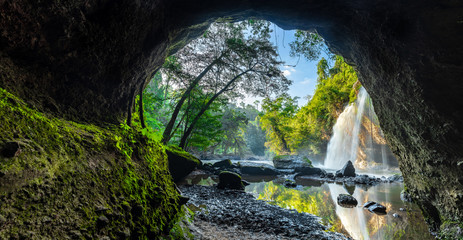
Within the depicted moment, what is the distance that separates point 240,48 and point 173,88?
5.26m

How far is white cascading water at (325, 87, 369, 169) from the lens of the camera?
20.0 metres

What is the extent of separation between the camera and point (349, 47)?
576cm

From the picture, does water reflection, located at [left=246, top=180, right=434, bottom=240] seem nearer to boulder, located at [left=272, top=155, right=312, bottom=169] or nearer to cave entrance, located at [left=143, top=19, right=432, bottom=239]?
cave entrance, located at [left=143, top=19, right=432, bottom=239]

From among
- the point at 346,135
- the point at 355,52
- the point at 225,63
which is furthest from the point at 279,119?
the point at 355,52

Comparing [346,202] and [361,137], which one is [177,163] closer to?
[346,202]

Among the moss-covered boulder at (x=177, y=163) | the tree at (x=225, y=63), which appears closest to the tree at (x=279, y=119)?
the tree at (x=225, y=63)

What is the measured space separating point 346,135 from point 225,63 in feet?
61.4

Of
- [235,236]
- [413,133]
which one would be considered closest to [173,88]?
[235,236]

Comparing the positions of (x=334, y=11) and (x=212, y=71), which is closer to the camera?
(x=334, y=11)

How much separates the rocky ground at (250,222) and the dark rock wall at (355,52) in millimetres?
2554

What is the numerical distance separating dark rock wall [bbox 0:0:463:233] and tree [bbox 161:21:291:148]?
5.78 meters

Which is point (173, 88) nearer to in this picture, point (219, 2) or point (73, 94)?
point (219, 2)

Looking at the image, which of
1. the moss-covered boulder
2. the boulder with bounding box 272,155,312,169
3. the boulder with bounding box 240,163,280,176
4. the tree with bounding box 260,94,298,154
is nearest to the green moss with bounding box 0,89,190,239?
the moss-covered boulder

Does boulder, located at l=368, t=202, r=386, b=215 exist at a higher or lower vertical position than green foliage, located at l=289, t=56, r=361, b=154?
lower
